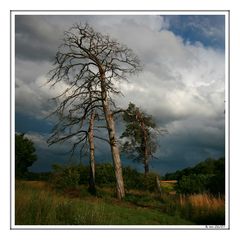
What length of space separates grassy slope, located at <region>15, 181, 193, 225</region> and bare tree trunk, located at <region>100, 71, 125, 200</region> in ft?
3.67

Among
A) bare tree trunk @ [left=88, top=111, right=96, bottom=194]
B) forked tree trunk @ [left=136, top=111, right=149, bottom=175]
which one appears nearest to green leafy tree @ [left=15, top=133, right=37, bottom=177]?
bare tree trunk @ [left=88, top=111, right=96, bottom=194]

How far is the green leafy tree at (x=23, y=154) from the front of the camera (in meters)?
9.08

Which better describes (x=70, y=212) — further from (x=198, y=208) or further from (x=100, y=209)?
(x=198, y=208)

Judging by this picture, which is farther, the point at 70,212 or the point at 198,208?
the point at 198,208

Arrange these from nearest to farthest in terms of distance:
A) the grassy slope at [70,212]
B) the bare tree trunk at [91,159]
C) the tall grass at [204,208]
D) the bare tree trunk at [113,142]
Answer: the grassy slope at [70,212]
the tall grass at [204,208]
the bare tree trunk at [113,142]
the bare tree trunk at [91,159]

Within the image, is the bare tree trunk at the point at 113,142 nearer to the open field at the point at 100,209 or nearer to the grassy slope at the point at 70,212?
the open field at the point at 100,209

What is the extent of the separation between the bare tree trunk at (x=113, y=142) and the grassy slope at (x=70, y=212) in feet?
3.67

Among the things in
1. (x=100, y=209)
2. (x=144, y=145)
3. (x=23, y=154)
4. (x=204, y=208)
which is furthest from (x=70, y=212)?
(x=144, y=145)

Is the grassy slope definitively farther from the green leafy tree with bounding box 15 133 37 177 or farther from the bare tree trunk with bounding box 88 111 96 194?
the bare tree trunk with bounding box 88 111 96 194

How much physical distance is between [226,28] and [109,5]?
2.52m

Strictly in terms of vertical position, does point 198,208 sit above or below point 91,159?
below

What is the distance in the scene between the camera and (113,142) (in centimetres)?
1114

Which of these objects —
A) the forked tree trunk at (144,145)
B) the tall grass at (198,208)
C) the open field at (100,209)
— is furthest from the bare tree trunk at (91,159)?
the tall grass at (198,208)

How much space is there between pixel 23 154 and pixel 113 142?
2723 millimetres
